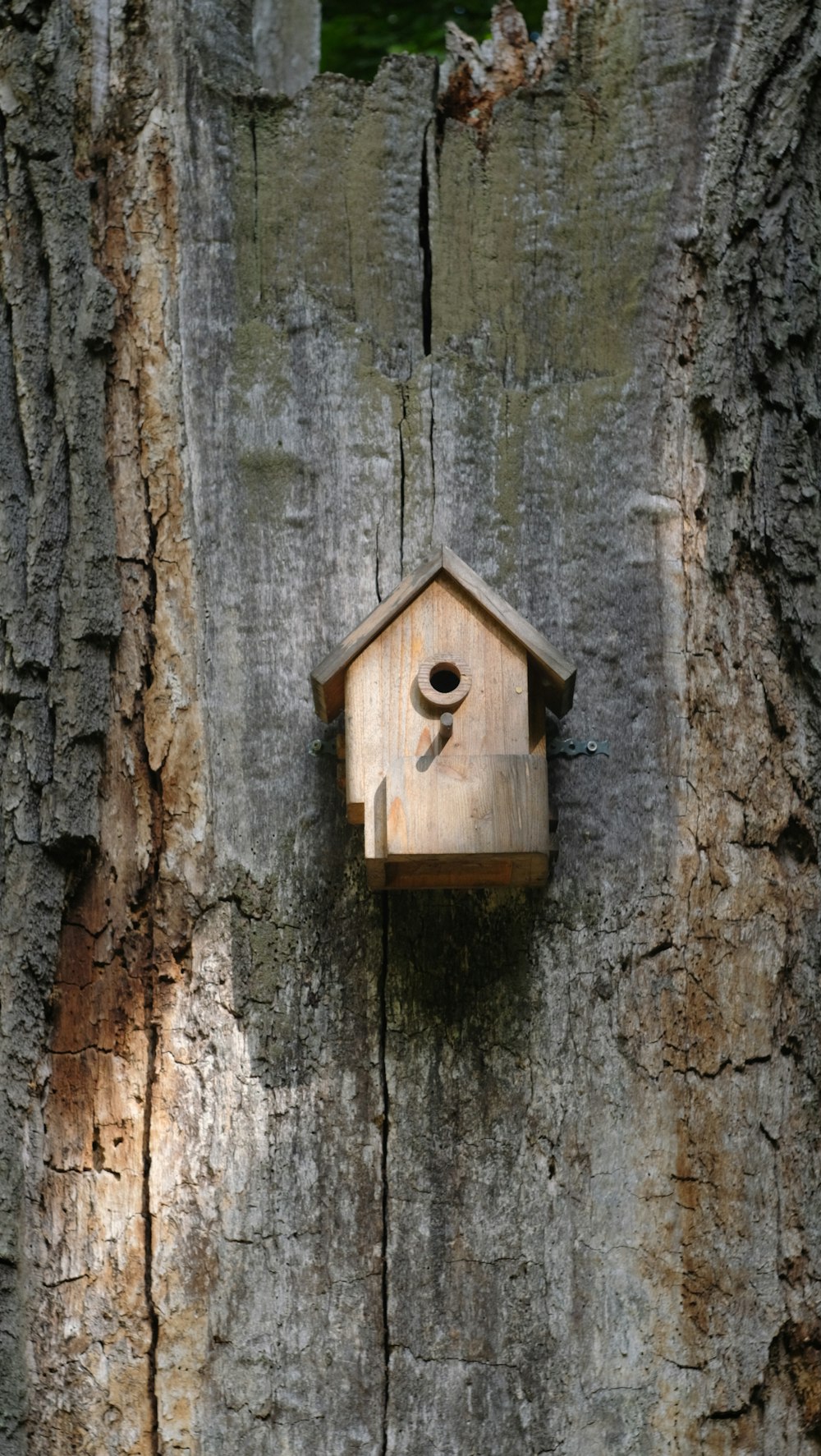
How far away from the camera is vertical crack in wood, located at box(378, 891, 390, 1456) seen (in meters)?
2.24

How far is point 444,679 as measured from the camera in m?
2.24

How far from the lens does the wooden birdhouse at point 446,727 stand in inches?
83.7

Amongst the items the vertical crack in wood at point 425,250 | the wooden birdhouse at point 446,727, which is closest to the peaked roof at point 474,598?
the wooden birdhouse at point 446,727

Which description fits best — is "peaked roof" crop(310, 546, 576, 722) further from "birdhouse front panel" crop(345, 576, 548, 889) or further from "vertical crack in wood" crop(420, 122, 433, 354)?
"vertical crack in wood" crop(420, 122, 433, 354)

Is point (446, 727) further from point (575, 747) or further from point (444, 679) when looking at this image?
point (575, 747)

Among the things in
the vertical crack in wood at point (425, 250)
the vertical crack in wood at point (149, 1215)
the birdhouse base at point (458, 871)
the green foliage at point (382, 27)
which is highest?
the green foliage at point (382, 27)

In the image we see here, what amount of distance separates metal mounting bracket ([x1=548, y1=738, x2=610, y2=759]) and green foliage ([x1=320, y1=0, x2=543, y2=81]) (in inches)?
152

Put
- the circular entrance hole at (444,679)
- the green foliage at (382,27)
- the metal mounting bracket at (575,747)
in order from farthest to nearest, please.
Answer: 1. the green foliage at (382,27)
2. the metal mounting bracket at (575,747)
3. the circular entrance hole at (444,679)

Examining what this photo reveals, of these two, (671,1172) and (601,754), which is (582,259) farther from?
(671,1172)

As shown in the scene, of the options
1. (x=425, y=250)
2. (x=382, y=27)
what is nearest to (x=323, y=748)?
(x=425, y=250)

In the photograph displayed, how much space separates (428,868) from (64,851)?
67cm

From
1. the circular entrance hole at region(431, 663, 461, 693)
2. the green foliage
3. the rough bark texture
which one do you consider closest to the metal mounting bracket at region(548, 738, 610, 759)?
the rough bark texture

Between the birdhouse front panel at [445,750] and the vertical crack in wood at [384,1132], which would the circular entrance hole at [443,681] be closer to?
the birdhouse front panel at [445,750]

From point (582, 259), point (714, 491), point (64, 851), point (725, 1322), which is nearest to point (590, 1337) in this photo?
point (725, 1322)
